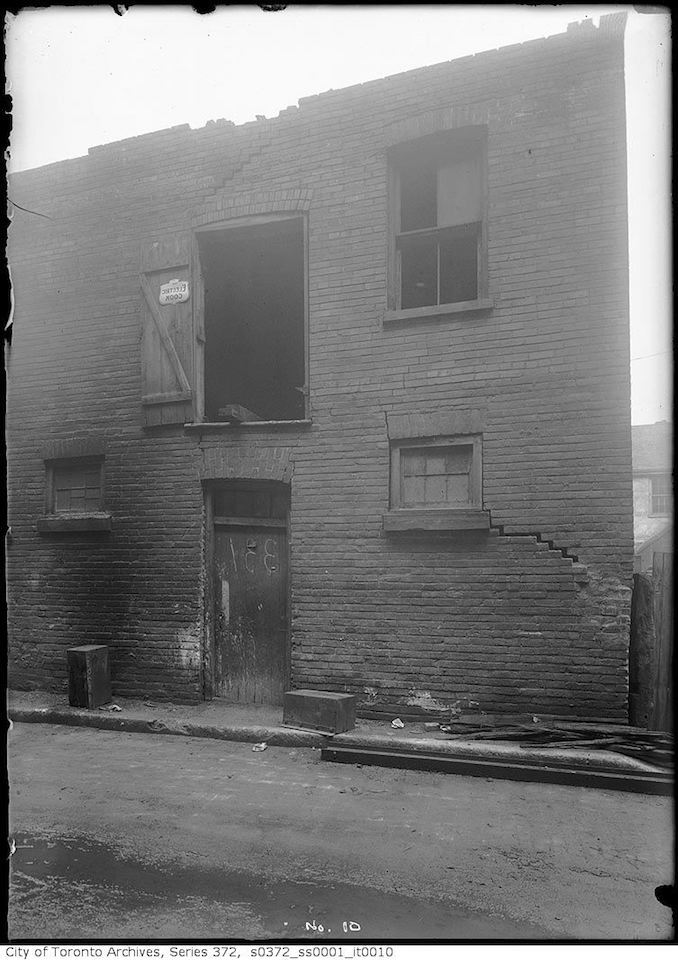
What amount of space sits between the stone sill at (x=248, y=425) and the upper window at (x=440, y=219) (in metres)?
1.84

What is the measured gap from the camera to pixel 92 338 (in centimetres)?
901

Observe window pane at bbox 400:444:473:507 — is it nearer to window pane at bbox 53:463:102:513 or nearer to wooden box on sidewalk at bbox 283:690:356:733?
wooden box on sidewalk at bbox 283:690:356:733

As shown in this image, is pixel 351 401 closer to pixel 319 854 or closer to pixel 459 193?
pixel 459 193

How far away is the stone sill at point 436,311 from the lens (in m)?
7.14

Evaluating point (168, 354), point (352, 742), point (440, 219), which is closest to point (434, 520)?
point (352, 742)

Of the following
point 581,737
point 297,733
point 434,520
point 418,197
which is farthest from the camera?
point 418,197

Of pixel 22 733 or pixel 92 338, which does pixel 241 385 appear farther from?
pixel 22 733

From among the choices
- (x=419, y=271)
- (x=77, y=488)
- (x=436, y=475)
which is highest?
(x=419, y=271)

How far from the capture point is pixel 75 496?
9.09 m

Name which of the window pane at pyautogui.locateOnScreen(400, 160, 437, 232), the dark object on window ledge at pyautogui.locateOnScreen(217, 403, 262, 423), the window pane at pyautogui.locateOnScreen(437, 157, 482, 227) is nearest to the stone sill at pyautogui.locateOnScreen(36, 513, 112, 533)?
the dark object on window ledge at pyautogui.locateOnScreen(217, 403, 262, 423)

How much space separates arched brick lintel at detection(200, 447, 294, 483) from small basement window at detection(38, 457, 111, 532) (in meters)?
1.61

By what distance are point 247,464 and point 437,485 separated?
2.36m

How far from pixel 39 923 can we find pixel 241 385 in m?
7.64

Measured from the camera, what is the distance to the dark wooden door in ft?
27.0
